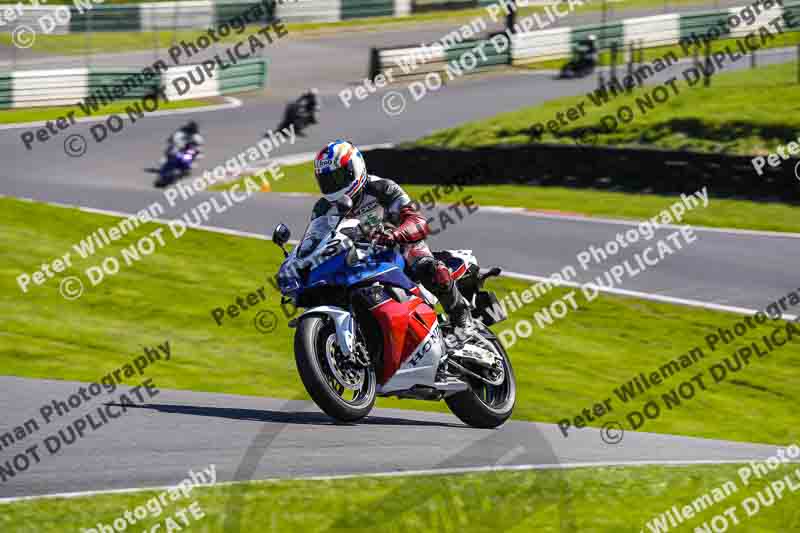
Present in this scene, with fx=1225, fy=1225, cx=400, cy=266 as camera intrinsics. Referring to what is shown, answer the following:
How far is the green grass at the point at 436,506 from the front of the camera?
6.52 meters

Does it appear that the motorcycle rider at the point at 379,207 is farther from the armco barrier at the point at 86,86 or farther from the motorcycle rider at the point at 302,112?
the armco barrier at the point at 86,86

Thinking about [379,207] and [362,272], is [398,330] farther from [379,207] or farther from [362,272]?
[379,207]

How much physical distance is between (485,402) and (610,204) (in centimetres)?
1537

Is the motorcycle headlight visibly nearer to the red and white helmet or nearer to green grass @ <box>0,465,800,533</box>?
the red and white helmet

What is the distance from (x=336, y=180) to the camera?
888cm

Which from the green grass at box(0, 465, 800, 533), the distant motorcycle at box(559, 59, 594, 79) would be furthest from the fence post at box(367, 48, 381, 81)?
the green grass at box(0, 465, 800, 533)

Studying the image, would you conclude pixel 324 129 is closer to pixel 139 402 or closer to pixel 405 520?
pixel 139 402

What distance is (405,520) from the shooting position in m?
6.72

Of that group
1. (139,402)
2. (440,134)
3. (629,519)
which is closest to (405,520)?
(629,519)

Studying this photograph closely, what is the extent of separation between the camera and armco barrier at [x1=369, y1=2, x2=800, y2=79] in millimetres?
42781

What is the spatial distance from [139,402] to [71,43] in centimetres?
3585

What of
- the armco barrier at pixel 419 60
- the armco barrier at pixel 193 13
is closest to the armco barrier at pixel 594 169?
the armco barrier at pixel 419 60

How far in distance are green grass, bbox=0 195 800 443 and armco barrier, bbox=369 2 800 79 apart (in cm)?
2319

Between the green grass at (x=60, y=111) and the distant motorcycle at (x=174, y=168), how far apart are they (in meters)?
7.21
